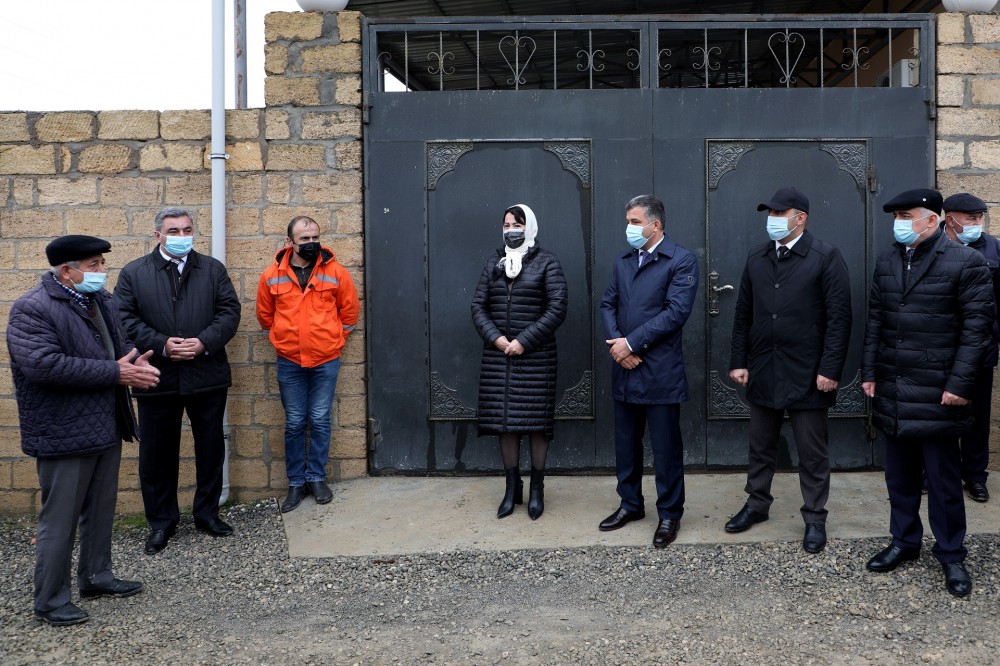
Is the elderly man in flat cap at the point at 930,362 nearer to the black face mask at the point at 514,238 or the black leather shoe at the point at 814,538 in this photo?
the black leather shoe at the point at 814,538

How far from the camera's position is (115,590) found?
436 cm

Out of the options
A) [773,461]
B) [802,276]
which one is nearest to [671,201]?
[802,276]

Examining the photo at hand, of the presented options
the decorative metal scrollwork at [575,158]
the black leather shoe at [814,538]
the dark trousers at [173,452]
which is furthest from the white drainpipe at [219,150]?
the black leather shoe at [814,538]

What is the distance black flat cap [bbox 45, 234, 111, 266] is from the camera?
405cm

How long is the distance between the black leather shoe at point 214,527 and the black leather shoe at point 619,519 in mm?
2163

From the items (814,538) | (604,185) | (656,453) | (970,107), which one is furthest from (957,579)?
(970,107)

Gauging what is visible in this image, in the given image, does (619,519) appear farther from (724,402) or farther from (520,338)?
(724,402)

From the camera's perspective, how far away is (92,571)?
4336 millimetres

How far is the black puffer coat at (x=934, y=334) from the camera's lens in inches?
163

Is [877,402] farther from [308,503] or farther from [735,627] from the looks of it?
[308,503]

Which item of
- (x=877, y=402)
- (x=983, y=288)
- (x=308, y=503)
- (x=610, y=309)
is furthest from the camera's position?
(x=308, y=503)

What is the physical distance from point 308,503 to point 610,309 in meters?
2.26

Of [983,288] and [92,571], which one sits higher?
[983,288]

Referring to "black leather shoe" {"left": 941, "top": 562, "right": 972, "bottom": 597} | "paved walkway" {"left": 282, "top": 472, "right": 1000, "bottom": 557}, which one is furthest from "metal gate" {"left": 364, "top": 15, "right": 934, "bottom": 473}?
"black leather shoe" {"left": 941, "top": 562, "right": 972, "bottom": 597}
